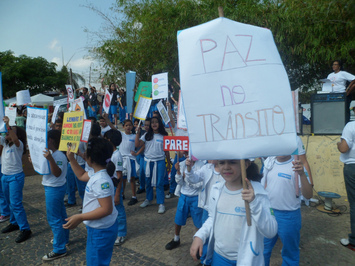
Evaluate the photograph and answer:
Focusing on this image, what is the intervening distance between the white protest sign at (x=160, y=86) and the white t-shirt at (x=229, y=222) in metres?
3.90

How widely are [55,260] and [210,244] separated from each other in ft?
9.08

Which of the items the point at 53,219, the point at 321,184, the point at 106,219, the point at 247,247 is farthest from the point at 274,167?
the point at 321,184

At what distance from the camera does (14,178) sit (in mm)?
4512

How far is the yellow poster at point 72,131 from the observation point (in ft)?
10.3

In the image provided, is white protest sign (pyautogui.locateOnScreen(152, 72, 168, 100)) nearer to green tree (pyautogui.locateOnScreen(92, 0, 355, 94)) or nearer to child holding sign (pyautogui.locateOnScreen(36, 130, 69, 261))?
child holding sign (pyautogui.locateOnScreen(36, 130, 69, 261))

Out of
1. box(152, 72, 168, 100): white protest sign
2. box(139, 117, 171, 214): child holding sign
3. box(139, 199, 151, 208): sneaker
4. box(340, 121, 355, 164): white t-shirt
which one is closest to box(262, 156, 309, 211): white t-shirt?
box(340, 121, 355, 164): white t-shirt

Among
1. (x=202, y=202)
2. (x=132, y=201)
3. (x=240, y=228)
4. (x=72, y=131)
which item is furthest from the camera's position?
(x=132, y=201)

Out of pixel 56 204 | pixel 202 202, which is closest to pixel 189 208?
pixel 202 202

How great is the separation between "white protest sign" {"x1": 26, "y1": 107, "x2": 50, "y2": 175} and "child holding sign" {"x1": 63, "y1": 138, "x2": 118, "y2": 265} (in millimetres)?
1084

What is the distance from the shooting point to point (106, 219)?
2.71m

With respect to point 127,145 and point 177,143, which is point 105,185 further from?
point 127,145

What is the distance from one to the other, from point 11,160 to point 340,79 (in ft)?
28.3

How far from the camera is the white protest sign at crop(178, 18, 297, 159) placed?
70.3 inches

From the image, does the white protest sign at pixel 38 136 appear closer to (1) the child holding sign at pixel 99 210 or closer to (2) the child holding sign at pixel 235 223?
(1) the child holding sign at pixel 99 210
